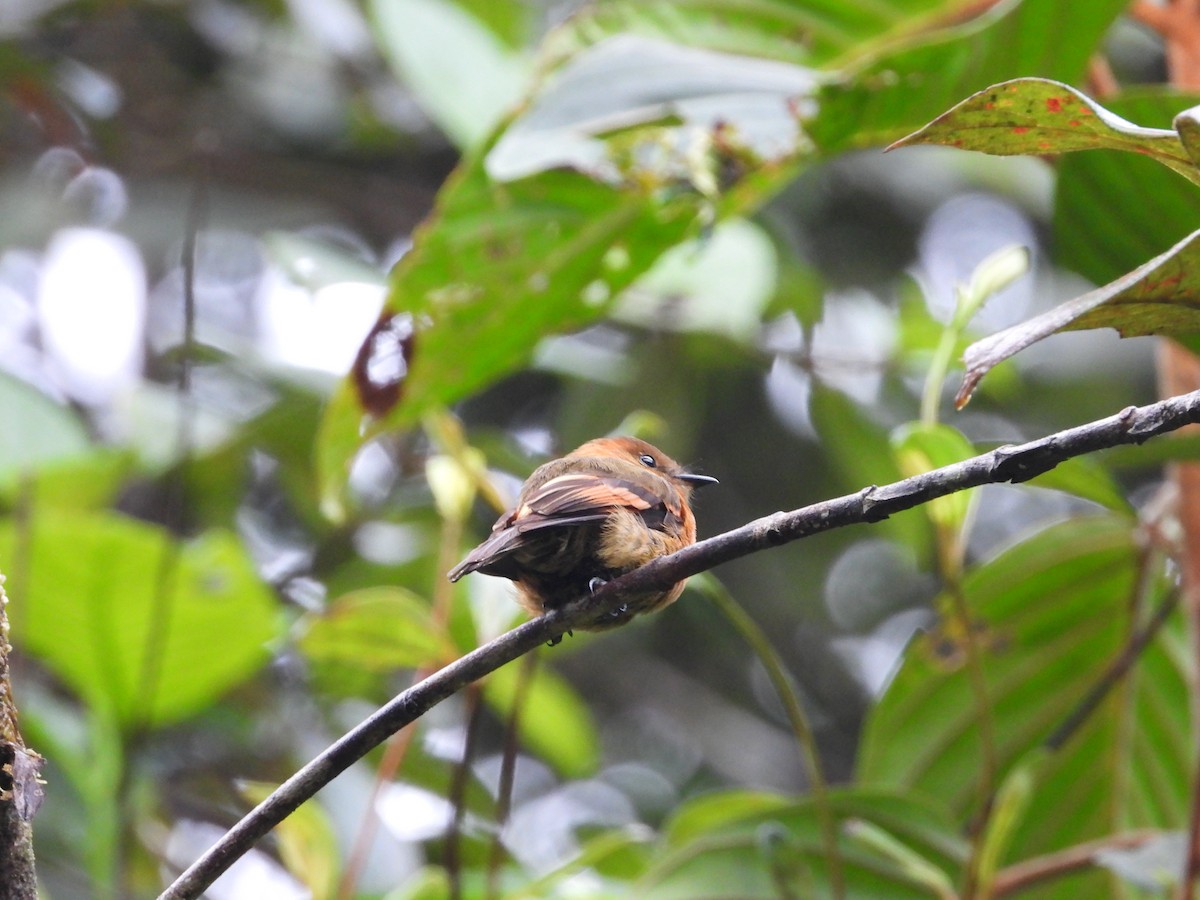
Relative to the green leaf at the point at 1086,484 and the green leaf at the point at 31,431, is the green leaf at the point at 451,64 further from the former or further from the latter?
the green leaf at the point at 1086,484

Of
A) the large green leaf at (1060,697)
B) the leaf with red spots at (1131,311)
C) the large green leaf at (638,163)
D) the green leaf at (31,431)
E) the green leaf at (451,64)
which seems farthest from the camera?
the green leaf at (451,64)

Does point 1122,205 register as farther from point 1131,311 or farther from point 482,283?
point 482,283

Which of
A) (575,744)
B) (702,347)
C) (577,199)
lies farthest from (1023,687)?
(702,347)

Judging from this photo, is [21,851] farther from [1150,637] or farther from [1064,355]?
[1064,355]

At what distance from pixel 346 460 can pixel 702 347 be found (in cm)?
241

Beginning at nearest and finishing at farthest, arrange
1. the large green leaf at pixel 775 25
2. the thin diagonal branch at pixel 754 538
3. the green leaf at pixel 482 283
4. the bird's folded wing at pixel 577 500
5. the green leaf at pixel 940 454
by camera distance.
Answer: the thin diagonal branch at pixel 754 538, the green leaf at pixel 940 454, the bird's folded wing at pixel 577 500, the green leaf at pixel 482 283, the large green leaf at pixel 775 25

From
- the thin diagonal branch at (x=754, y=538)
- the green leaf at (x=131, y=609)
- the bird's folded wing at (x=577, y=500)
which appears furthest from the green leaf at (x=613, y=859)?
the thin diagonal branch at (x=754, y=538)

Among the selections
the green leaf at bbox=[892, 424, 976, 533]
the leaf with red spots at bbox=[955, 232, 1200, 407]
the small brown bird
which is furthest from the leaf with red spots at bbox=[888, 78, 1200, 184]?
the small brown bird

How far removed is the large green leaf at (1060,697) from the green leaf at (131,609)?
158cm

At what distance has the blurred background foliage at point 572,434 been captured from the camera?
95.0 inches

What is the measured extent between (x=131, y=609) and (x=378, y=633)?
111 cm

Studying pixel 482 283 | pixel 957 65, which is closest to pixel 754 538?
pixel 957 65

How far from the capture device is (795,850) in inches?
96.0

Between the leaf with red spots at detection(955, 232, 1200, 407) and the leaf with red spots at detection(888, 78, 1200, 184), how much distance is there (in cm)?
9
